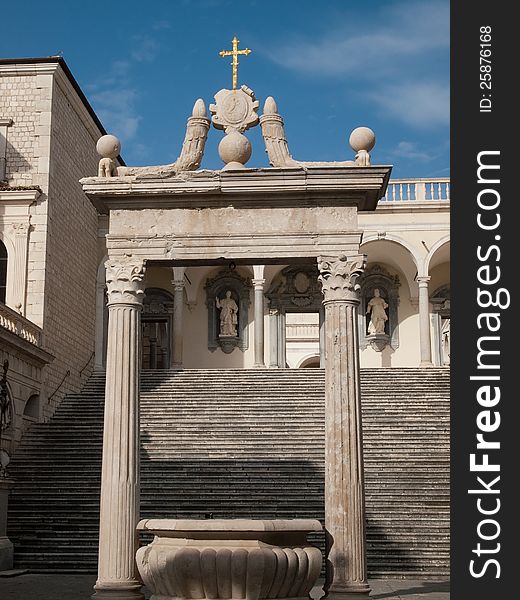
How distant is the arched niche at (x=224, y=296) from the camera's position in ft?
105

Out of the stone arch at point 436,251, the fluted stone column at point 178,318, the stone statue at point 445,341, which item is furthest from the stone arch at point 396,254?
the fluted stone column at point 178,318

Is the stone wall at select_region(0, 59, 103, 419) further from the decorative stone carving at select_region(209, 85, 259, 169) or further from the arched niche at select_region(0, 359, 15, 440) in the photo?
the decorative stone carving at select_region(209, 85, 259, 169)

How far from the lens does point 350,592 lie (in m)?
11.2

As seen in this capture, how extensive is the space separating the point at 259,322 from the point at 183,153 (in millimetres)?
17650

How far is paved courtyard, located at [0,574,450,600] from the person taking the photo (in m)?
13.3

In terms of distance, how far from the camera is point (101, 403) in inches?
983

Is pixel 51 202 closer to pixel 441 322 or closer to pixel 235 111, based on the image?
pixel 235 111

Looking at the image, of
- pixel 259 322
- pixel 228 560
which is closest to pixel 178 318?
pixel 259 322

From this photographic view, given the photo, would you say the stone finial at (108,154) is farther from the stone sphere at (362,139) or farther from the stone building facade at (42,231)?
the stone building facade at (42,231)

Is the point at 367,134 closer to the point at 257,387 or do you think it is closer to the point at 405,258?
the point at 257,387

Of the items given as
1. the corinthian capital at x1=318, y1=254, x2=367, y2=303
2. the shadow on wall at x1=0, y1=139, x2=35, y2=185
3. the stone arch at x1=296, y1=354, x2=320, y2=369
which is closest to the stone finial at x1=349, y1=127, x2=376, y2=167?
the corinthian capital at x1=318, y1=254, x2=367, y2=303

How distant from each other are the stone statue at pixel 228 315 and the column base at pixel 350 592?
816 inches

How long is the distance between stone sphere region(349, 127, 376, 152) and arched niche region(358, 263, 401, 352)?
1905cm

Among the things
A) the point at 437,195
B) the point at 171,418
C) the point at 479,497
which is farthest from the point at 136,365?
the point at 437,195
